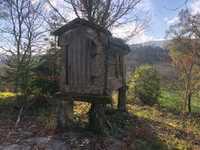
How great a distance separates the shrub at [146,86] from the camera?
20688 mm

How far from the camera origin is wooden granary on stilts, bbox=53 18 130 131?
8.38m

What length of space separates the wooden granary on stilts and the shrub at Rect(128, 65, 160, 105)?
11.9 meters

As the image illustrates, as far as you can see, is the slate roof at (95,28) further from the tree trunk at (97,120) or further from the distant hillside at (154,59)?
the distant hillside at (154,59)

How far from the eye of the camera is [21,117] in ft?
36.7

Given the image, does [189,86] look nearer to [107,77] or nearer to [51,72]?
[51,72]

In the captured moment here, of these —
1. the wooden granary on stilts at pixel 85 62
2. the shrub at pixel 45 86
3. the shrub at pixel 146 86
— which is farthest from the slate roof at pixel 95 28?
the shrub at pixel 146 86

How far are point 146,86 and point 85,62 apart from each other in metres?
12.9

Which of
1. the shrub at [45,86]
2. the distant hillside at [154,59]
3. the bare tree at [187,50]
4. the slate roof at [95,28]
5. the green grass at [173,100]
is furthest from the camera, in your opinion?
the distant hillside at [154,59]

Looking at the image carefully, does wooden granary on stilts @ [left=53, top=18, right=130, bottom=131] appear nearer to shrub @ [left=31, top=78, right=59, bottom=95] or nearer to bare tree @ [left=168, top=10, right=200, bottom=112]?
shrub @ [left=31, top=78, right=59, bottom=95]

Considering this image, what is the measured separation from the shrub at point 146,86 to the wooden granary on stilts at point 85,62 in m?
11.9

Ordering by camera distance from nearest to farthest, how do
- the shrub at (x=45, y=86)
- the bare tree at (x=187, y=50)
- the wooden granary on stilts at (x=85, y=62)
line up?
the wooden granary on stilts at (x=85, y=62) → the shrub at (x=45, y=86) → the bare tree at (x=187, y=50)

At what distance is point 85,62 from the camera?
848 centimetres

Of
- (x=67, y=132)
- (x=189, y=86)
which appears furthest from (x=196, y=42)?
(x=67, y=132)

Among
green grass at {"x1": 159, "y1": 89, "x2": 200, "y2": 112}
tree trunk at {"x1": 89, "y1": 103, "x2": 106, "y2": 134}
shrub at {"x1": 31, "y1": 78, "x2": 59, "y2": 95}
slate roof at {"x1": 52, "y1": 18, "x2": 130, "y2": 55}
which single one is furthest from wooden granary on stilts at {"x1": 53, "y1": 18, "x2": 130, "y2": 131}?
green grass at {"x1": 159, "y1": 89, "x2": 200, "y2": 112}
